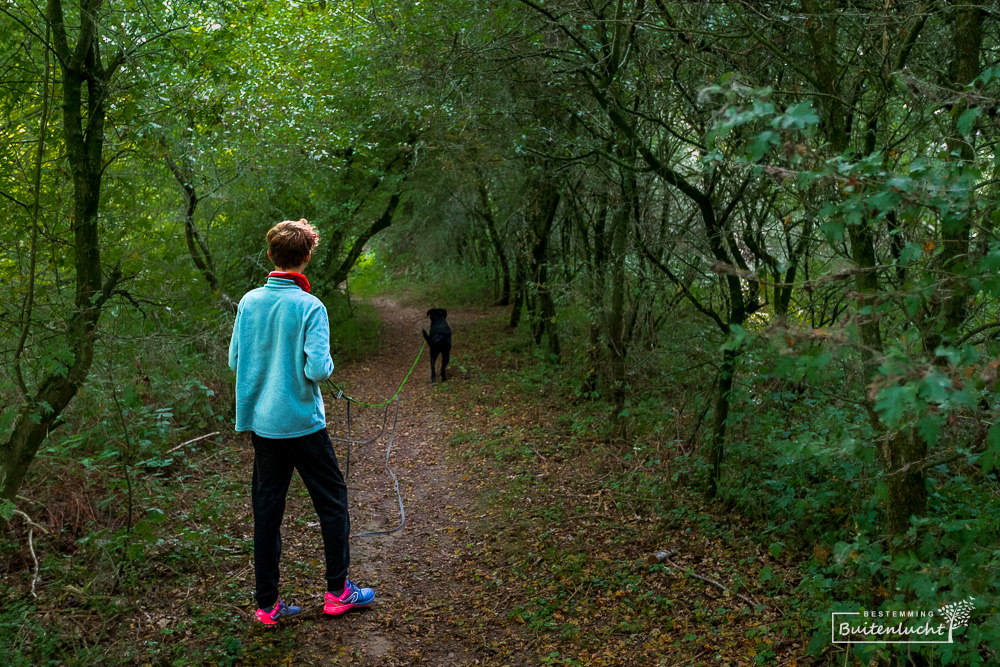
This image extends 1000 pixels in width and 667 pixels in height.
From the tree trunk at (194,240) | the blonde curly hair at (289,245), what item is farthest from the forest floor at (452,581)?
the tree trunk at (194,240)

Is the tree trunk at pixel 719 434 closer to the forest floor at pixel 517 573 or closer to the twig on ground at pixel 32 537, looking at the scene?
the forest floor at pixel 517 573

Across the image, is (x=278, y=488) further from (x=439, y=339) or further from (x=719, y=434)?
(x=439, y=339)

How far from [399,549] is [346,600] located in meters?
1.25

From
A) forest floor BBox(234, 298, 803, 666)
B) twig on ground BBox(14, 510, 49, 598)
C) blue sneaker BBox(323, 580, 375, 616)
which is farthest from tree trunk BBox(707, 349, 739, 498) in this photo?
twig on ground BBox(14, 510, 49, 598)

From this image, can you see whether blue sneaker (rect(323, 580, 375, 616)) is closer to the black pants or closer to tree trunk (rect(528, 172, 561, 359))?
the black pants

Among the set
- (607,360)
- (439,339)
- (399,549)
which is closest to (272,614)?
(399,549)

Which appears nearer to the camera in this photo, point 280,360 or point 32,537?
point 280,360

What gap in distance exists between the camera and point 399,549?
5047 mm

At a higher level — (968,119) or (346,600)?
(968,119)

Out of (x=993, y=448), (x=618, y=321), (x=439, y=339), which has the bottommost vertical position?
(x=439, y=339)

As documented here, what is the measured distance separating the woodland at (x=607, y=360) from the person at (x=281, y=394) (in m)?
0.56

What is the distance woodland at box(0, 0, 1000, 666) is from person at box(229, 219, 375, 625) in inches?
22.0

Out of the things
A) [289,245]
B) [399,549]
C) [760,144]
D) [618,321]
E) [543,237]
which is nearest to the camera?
[760,144]

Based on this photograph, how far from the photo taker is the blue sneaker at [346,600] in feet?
12.4
